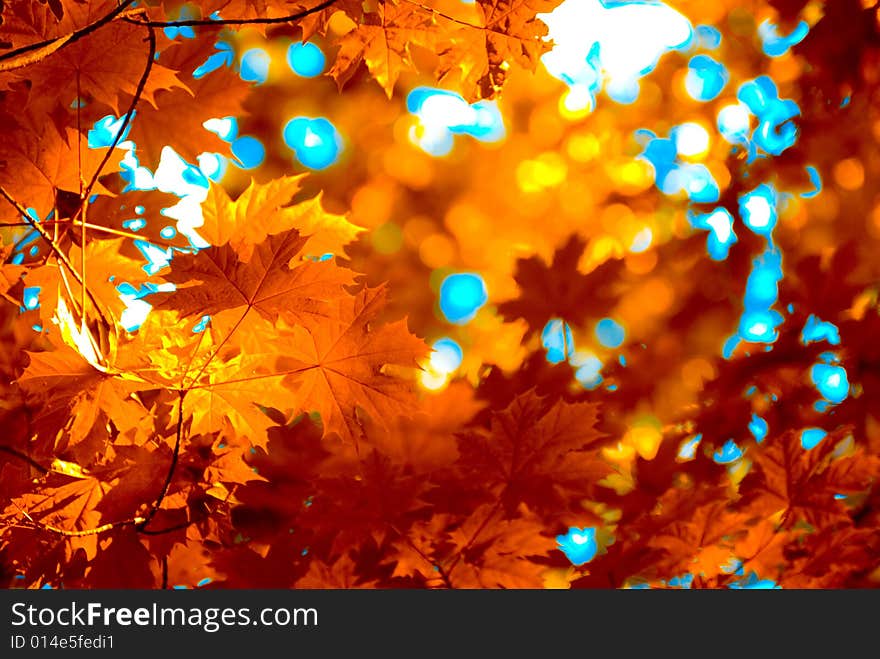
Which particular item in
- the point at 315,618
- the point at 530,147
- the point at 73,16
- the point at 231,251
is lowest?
the point at 315,618

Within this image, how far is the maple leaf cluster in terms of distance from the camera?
71cm

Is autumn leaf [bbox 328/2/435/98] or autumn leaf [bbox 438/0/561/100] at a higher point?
autumn leaf [bbox 328/2/435/98]

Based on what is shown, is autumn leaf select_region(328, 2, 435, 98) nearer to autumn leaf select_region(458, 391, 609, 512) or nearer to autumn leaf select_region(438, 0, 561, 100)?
autumn leaf select_region(438, 0, 561, 100)

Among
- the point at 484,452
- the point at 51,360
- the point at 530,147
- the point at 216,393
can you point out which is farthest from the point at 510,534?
the point at 530,147

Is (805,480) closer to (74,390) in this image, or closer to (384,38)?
(384,38)

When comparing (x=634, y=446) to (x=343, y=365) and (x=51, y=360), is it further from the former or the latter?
(x=51, y=360)

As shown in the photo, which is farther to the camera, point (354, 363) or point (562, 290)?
point (562, 290)

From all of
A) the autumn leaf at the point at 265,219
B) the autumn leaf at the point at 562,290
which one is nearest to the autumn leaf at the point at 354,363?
the autumn leaf at the point at 265,219

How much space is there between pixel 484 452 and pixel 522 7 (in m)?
0.56

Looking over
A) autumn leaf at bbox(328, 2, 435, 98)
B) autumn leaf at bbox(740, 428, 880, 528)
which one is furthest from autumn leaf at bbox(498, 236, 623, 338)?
autumn leaf at bbox(328, 2, 435, 98)

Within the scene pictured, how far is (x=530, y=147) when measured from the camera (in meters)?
1.63

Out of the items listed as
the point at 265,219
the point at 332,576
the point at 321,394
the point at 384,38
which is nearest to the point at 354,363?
the point at 321,394

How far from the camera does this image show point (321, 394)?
75cm

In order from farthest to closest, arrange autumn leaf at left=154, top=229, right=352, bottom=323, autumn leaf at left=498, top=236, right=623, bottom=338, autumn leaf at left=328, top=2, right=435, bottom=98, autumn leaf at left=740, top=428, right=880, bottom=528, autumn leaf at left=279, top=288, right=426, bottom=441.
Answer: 1. autumn leaf at left=498, top=236, right=623, bottom=338
2. autumn leaf at left=740, top=428, right=880, bottom=528
3. autumn leaf at left=328, top=2, right=435, bottom=98
4. autumn leaf at left=279, top=288, right=426, bottom=441
5. autumn leaf at left=154, top=229, right=352, bottom=323
